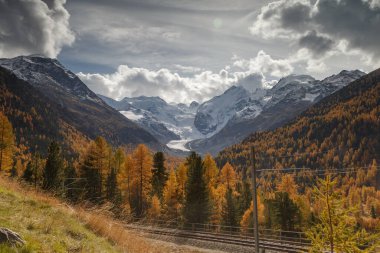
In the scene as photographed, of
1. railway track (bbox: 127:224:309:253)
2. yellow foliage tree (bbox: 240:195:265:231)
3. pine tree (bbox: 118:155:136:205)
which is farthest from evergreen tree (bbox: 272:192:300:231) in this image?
pine tree (bbox: 118:155:136:205)

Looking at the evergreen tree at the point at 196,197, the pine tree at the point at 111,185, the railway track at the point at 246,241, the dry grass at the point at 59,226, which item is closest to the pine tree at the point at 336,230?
the railway track at the point at 246,241

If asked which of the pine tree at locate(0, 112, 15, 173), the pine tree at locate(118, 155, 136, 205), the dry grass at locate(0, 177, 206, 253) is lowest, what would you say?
the dry grass at locate(0, 177, 206, 253)

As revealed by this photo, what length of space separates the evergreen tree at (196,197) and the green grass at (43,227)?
36.4 metres

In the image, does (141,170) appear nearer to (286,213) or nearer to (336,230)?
(286,213)

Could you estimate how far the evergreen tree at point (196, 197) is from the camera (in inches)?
1823

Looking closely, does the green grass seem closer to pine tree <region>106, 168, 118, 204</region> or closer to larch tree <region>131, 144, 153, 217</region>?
larch tree <region>131, 144, 153, 217</region>

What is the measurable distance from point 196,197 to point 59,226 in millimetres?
39430

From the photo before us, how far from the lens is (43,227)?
845cm

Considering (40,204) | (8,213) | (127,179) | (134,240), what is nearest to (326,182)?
(134,240)

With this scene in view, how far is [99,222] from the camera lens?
1108 cm

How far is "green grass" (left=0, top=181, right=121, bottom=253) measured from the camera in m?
7.41

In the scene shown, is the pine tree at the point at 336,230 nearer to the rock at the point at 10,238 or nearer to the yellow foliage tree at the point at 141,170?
the rock at the point at 10,238

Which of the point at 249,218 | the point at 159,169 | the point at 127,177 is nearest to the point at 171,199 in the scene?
the point at 127,177

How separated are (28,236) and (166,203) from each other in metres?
45.6
